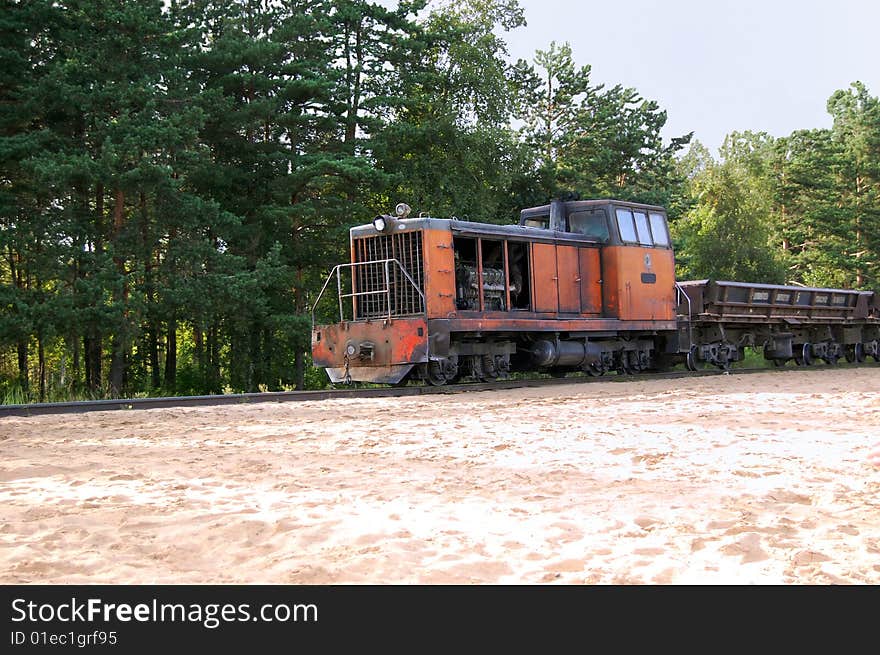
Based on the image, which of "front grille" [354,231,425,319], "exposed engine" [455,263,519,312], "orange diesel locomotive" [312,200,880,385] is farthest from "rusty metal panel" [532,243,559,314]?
"front grille" [354,231,425,319]

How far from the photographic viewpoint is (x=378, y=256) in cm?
1545

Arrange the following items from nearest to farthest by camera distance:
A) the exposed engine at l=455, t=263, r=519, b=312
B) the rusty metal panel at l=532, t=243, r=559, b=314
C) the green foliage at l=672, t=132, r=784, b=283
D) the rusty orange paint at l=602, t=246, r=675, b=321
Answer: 1. the exposed engine at l=455, t=263, r=519, b=312
2. the rusty metal panel at l=532, t=243, r=559, b=314
3. the rusty orange paint at l=602, t=246, r=675, b=321
4. the green foliage at l=672, t=132, r=784, b=283

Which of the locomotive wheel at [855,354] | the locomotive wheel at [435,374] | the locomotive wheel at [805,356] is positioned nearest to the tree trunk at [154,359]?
the locomotive wheel at [435,374]

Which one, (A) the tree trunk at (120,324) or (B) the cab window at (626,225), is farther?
(A) the tree trunk at (120,324)

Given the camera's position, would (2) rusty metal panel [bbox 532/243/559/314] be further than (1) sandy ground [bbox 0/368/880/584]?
Yes

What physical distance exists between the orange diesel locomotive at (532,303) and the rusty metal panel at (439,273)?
0.06ft

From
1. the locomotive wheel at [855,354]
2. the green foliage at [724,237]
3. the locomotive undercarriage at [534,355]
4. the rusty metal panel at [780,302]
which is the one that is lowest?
the locomotive wheel at [855,354]

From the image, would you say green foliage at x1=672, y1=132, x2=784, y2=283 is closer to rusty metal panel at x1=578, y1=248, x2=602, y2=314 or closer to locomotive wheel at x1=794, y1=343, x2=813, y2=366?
locomotive wheel at x1=794, y1=343, x2=813, y2=366

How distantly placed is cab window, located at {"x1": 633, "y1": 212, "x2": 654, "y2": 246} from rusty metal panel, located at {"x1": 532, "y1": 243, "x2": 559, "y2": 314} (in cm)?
262

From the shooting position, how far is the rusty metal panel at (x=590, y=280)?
682 inches

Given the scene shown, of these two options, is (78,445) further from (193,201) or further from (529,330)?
(193,201)

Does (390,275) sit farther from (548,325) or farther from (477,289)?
(548,325)

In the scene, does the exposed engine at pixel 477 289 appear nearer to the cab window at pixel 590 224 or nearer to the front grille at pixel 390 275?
the front grille at pixel 390 275

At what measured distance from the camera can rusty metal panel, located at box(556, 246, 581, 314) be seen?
55.1 feet
